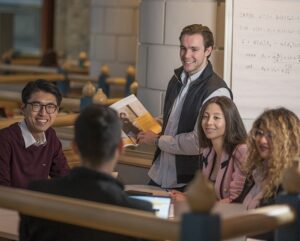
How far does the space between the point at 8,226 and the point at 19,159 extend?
0.67 m

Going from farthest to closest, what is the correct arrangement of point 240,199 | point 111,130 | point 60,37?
point 60,37 < point 240,199 < point 111,130

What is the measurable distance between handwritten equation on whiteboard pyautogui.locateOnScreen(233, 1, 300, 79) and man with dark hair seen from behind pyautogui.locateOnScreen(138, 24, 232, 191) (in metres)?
0.92

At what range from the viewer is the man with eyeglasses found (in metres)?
4.64

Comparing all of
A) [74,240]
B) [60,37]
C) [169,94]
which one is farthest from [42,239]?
[60,37]

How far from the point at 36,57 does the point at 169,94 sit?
42.2 feet

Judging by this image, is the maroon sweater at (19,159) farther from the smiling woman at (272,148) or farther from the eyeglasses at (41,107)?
the smiling woman at (272,148)

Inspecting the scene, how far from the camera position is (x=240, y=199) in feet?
14.7

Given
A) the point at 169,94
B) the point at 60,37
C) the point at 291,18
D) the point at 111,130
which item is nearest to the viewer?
the point at 111,130

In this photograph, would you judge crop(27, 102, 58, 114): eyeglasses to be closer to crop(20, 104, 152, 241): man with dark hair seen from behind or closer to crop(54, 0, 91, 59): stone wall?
crop(20, 104, 152, 241): man with dark hair seen from behind

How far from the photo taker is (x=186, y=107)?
5.13 metres

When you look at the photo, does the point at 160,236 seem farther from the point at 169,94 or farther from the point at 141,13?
the point at 141,13

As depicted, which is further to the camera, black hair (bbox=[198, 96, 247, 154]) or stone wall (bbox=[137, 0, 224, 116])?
stone wall (bbox=[137, 0, 224, 116])

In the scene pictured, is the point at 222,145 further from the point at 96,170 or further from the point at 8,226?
the point at 96,170

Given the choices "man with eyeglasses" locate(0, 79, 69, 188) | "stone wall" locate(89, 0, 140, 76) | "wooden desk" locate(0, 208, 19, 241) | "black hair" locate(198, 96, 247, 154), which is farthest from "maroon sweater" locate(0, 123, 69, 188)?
"stone wall" locate(89, 0, 140, 76)
